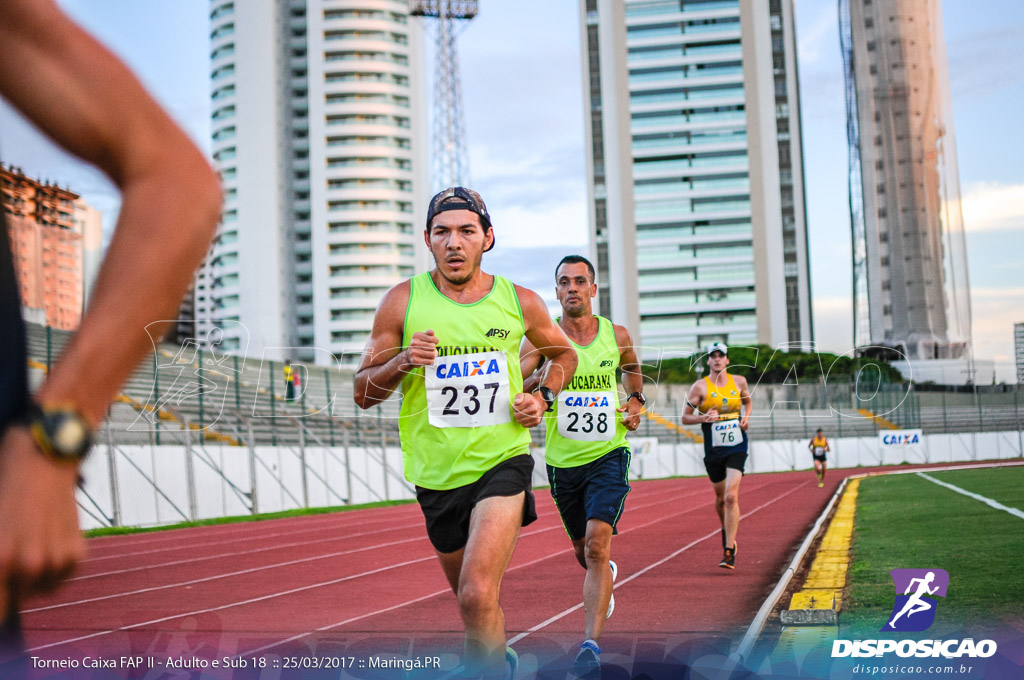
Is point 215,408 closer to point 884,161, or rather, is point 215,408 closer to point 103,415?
point 103,415

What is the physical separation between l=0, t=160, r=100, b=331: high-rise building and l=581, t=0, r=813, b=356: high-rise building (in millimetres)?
105292

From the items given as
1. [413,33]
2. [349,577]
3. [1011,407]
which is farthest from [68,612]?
[413,33]

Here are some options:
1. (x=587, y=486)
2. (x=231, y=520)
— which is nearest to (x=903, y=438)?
(x=231, y=520)

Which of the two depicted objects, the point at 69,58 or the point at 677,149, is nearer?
the point at 69,58

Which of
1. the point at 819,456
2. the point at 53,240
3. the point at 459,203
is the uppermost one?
the point at 459,203

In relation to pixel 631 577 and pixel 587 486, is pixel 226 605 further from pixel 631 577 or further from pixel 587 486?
pixel 587 486

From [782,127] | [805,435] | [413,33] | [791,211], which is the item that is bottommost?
[805,435]

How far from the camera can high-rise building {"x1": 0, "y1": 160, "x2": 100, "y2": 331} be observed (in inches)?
61.2

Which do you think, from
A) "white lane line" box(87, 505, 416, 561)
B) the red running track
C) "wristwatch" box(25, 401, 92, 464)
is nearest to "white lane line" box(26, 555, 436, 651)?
the red running track

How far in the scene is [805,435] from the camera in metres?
54.4

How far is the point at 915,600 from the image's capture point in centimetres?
717

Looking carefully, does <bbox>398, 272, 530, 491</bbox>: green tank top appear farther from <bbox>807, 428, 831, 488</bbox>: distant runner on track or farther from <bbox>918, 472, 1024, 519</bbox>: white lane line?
<bbox>807, 428, 831, 488</bbox>: distant runner on track

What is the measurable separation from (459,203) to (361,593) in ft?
21.0

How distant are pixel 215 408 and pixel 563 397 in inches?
720
